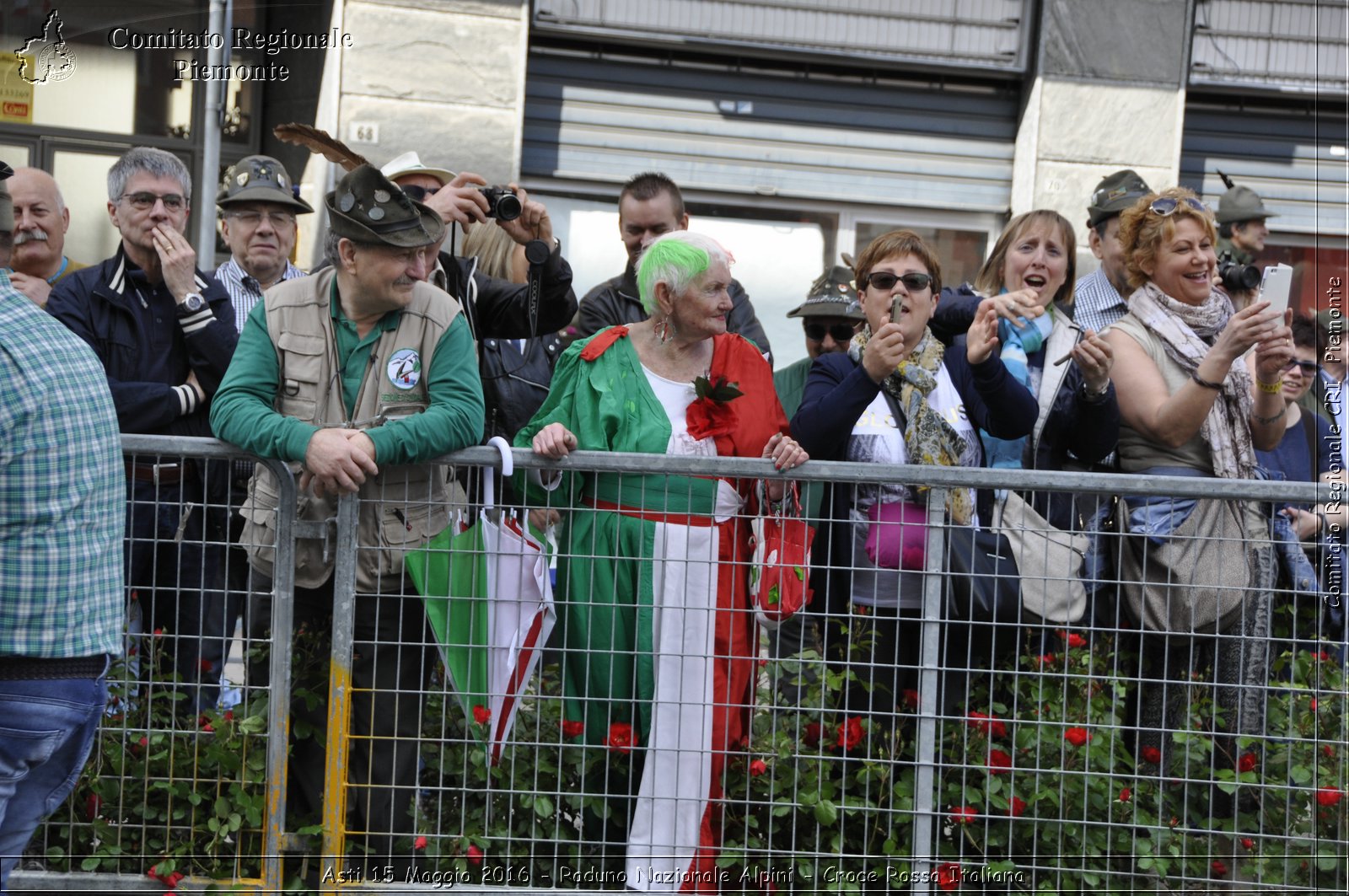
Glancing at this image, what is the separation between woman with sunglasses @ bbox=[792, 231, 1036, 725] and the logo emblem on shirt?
120cm

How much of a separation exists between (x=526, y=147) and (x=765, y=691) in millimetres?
5973

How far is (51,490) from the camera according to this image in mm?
3320

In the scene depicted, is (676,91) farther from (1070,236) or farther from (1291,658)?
(1291,658)

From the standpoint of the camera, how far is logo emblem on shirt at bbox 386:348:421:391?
14.4 ft

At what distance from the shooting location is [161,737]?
14.0 feet

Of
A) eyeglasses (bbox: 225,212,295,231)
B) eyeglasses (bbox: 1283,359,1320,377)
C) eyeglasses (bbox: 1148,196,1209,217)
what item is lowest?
eyeglasses (bbox: 1283,359,1320,377)

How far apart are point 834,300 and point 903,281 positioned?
1321 mm

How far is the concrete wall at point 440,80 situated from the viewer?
8984 mm

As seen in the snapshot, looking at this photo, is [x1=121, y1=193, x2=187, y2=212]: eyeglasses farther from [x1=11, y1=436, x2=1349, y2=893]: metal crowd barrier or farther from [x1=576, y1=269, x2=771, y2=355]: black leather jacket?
[x1=576, y1=269, x2=771, y2=355]: black leather jacket

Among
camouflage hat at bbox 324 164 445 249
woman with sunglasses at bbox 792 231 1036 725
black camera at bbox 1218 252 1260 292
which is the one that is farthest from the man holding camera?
black camera at bbox 1218 252 1260 292

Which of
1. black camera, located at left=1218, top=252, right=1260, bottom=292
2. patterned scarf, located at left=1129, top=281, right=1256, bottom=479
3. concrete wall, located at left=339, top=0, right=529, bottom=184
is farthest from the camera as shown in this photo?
concrete wall, located at left=339, top=0, right=529, bottom=184

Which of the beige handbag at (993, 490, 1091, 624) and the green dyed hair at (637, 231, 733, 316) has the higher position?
the green dyed hair at (637, 231, 733, 316)

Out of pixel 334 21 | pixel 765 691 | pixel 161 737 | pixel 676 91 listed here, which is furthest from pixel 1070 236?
pixel 334 21

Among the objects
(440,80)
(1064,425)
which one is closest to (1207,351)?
(1064,425)
